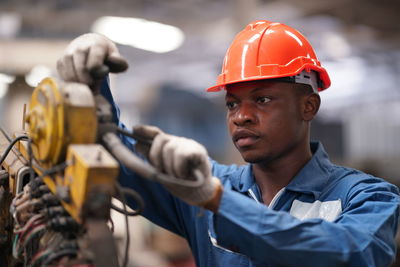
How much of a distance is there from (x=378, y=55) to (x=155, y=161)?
8.12 metres

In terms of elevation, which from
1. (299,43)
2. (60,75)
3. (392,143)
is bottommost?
(392,143)

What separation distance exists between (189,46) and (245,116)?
6.91 metres

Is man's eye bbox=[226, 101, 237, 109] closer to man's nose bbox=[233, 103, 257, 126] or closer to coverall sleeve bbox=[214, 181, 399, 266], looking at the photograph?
man's nose bbox=[233, 103, 257, 126]

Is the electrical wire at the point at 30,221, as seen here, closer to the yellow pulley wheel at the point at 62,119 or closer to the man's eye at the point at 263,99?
the yellow pulley wheel at the point at 62,119

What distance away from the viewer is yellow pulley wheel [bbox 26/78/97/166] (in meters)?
0.91

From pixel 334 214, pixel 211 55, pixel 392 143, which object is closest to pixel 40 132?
pixel 334 214

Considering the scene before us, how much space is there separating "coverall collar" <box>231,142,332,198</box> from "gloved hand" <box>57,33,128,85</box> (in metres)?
0.70

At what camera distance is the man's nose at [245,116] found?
146cm

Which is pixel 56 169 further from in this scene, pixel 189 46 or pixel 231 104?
pixel 189 46

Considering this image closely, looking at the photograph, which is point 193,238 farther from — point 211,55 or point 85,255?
point 211,55

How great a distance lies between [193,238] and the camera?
161 cm

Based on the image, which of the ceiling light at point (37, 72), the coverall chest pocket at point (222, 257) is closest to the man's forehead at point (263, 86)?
→ the coverall chest pocket at point (222, 257)

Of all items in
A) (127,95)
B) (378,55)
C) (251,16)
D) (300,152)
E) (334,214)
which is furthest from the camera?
(127,95)

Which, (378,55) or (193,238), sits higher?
(378,55)
